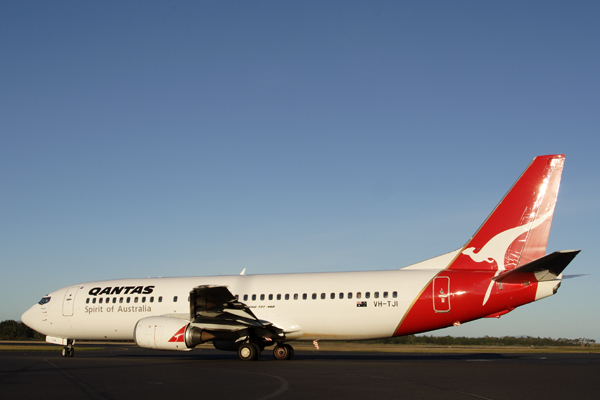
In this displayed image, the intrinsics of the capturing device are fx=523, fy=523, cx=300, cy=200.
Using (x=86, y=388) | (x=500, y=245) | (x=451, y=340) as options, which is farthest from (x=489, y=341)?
(x=86, y=388)

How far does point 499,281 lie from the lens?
15812mm

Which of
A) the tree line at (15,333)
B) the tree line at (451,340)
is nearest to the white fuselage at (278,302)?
the tree line at (451,340)

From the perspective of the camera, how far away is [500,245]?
1664 centimetres

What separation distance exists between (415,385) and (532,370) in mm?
5147

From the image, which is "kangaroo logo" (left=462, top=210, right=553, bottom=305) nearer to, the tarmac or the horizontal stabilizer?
the horizontal stabilizer

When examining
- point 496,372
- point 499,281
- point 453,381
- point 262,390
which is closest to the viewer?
point 262,390

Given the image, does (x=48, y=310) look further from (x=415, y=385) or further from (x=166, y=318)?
(x=415, y=385)

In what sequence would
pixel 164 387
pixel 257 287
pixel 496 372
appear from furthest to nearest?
pixel 257 287 < pixel 496 372 < pixel 164 387

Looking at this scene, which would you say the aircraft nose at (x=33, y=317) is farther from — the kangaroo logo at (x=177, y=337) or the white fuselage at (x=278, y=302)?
the kangaroo logo at (x=177, y=337)

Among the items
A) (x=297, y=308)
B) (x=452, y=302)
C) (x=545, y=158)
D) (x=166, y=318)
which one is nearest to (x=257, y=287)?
(x=297, y=308)

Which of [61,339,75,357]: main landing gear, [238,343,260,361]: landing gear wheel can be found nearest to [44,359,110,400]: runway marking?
[238,343,260,361]: landing gear wheel

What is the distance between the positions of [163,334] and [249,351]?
9.68 ft

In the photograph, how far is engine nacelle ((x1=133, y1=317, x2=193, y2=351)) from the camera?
1745 cm

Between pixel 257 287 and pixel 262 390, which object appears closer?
pixel 262 390
